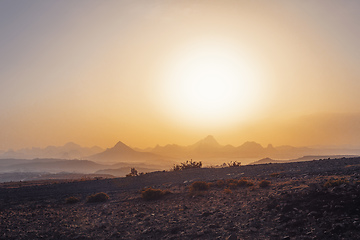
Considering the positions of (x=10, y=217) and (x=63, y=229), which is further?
(x=10, y=217)

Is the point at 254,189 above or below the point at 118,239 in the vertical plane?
above

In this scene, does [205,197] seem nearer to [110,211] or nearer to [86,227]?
[110,211]

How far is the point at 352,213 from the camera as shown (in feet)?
36.1

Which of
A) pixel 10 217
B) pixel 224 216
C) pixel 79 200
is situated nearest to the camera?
pixel 224 216

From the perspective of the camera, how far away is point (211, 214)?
14836 mm

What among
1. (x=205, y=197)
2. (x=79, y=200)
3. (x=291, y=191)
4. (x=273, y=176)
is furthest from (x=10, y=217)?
(x=273, y=176)

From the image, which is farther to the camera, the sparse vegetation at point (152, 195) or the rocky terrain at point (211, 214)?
the sparse vegetation at point (152, 195)

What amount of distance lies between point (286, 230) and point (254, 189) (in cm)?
718

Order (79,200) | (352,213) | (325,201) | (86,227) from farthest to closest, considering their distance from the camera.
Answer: (79,200) < (86,227) < (325,201) < (352,213)

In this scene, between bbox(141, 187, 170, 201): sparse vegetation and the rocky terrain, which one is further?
bbox(141, 187, 170, 201): sparse vegetation

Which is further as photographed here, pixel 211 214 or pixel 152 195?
pixel 152 195

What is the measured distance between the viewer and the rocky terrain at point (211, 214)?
449 inches

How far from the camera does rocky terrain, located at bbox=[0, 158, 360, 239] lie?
37.4 feet

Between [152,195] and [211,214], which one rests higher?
[152,195]
